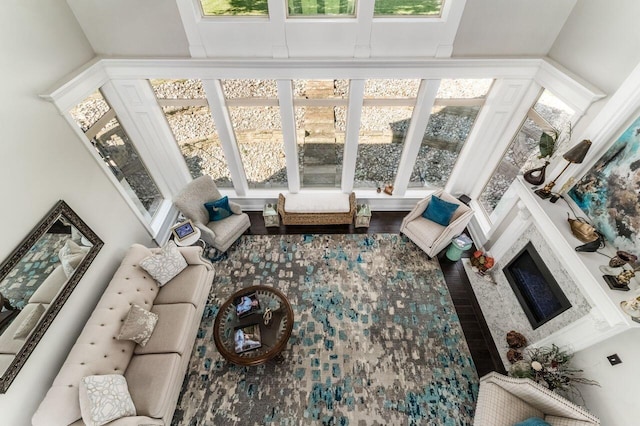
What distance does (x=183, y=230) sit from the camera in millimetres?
4805

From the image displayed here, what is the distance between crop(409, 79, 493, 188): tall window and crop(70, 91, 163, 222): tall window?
202 inches

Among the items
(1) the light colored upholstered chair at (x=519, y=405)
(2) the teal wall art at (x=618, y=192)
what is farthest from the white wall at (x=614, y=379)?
(2) the teal wall art at (x=618, y=192)

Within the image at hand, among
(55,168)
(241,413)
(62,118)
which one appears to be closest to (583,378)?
(241,413)

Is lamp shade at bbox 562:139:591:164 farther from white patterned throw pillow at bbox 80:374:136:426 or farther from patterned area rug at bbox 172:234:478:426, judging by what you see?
white patterned throw pillow at bbox 80:374:136:426

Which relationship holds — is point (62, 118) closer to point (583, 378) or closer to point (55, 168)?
point (55, 168)

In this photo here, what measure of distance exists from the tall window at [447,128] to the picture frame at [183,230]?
4340 millimetres

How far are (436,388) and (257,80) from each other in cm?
512

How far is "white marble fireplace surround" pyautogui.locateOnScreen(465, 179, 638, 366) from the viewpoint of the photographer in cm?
292

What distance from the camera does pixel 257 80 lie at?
4.43m

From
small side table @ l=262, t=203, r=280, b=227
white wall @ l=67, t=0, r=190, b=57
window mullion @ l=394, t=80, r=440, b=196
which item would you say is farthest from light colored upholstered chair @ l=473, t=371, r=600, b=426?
white wall @ l=67, t=0, r=190, b=57

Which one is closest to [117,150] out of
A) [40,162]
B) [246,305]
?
[40,162]

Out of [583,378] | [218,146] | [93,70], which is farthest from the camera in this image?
[218,146]

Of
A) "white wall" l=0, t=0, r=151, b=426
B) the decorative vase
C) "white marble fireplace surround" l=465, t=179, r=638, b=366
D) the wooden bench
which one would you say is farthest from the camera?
the wooden bench

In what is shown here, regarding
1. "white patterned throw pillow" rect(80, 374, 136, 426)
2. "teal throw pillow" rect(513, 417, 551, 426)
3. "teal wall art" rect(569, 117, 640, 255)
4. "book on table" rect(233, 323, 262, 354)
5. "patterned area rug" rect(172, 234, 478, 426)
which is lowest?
"patterned area rug" rect(172, 234, 478, 426)
